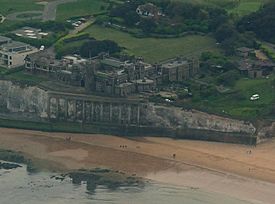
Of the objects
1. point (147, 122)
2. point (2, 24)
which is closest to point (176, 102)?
point (147, 122)

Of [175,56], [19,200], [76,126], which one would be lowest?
[19,200]

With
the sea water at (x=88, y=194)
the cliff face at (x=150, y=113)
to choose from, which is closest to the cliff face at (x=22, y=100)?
the cliff face at (x=150, y=113)

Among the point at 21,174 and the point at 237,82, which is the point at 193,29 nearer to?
the point at 237,82

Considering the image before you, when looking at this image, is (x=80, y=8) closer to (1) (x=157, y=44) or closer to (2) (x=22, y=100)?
(1) (x=157, y=44)

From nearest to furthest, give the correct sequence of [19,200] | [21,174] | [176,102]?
[19,200] < [21,174] < [176,102]

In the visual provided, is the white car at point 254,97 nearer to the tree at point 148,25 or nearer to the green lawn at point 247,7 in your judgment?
the tree at point 148,25

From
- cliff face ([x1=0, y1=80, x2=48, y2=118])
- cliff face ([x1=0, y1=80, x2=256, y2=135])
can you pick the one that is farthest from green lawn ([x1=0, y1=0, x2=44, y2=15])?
cliff face ([x1=0, y1=80, x2=256, y2=135])
